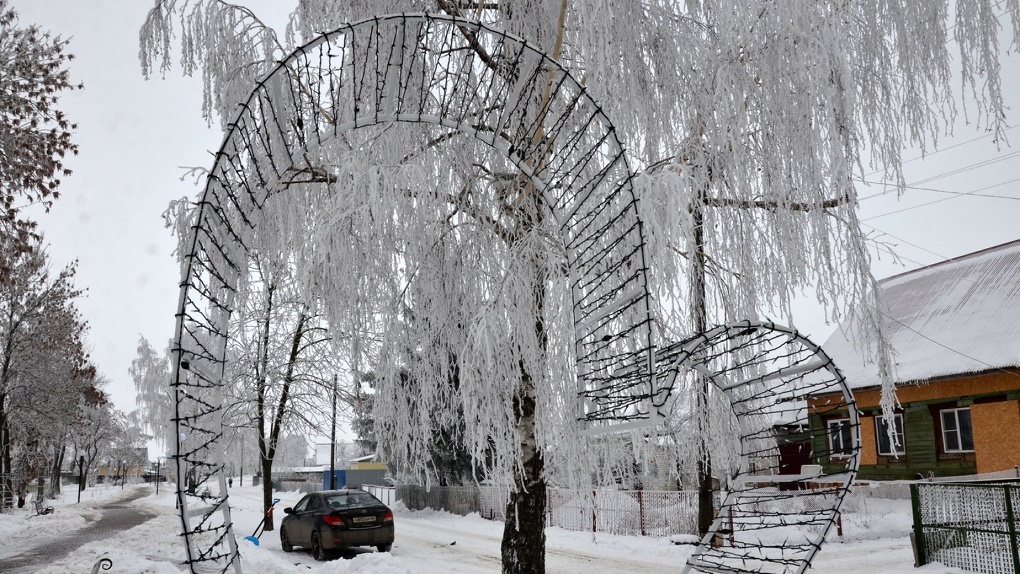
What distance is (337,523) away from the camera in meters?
12.3

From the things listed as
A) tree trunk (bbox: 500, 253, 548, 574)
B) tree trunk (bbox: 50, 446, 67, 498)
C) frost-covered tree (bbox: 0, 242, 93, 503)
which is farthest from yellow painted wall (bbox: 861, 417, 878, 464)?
tree trunk (bbox: 50, 446, 67, 498)

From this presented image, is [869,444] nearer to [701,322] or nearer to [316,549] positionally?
[316,549]

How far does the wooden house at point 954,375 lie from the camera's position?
1641 centimetres

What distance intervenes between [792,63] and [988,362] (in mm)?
14541

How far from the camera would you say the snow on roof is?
666 inches

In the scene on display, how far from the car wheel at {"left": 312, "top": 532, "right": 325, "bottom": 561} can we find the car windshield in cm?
59

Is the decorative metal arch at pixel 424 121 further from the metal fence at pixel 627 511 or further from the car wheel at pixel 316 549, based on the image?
the metal fence at pixel 627 511

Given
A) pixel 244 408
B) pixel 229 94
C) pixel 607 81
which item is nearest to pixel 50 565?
pixel 244 408

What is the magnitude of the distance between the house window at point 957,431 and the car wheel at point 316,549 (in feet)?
50.2

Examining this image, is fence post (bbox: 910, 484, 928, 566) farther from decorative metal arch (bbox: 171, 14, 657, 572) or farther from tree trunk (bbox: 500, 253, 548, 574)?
decorative metal arch (bbox: 171, 14, 657, 572)

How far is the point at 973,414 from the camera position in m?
17.2

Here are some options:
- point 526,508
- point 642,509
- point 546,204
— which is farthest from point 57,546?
point 546,204

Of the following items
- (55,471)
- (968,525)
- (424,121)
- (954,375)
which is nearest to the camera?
(424,121)

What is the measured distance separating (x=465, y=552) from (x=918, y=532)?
24.9 feet
